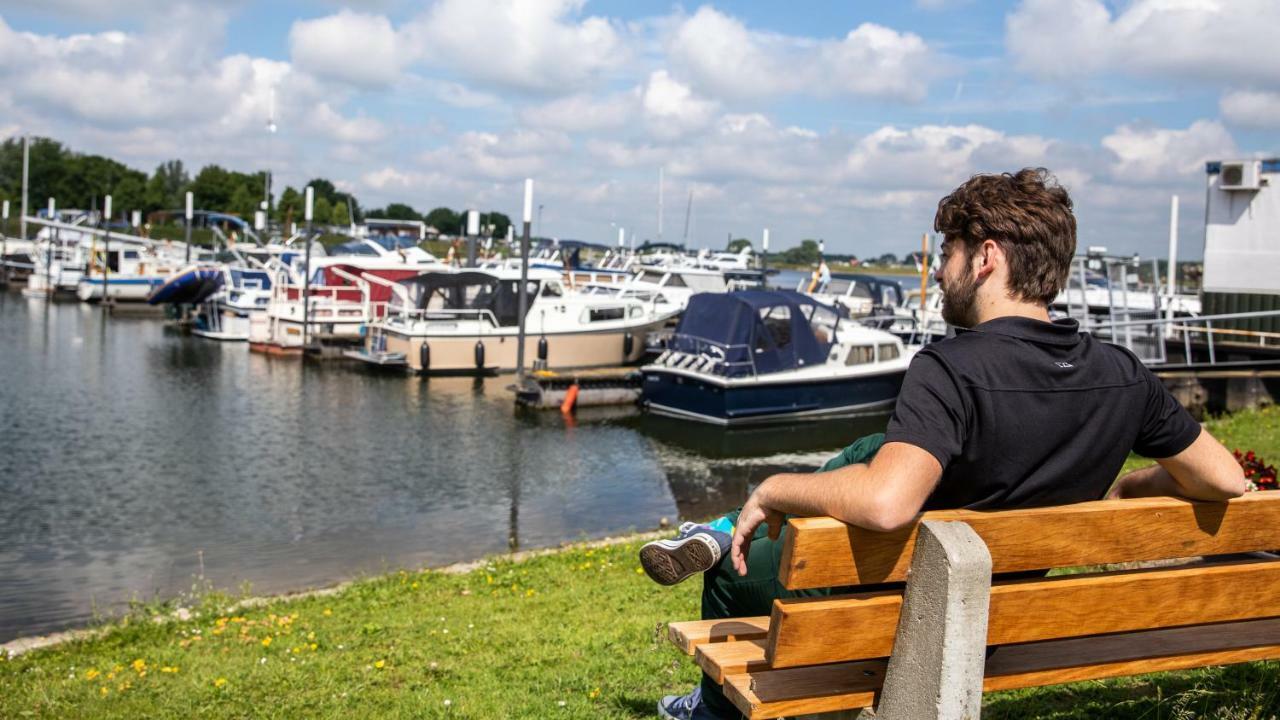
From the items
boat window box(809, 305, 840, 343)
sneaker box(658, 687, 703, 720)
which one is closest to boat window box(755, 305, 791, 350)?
boat window box(809, 305, 840, 343)

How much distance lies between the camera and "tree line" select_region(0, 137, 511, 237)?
4218 inches

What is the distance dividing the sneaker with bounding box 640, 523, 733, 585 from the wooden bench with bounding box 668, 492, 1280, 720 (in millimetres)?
188

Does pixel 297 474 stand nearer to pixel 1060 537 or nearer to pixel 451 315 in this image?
pixel 451 315

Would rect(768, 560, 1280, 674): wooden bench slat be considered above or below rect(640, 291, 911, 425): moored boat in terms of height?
above

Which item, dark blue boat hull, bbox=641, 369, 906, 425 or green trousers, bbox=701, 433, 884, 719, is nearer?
green trousers, bbox=701, 433, 884, 719

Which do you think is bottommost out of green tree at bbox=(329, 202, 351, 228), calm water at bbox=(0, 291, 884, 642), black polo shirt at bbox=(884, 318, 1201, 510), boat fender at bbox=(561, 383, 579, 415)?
calm water at bbox=(0, 291, 884, 642)

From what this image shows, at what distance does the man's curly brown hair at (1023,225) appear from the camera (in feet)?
9.38

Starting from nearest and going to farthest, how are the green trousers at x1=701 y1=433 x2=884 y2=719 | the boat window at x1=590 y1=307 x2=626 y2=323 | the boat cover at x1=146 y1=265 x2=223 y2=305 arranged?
1. the green trousers at x1=701 y1=433 x2=884 y2=719
2. the boat window at x1=590 y1=307 x2=626 y2=323
3. the boat cover at x1=146 y1=265 x2=223 y2=305

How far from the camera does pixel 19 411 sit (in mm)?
23891

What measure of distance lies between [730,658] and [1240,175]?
23751 millimetres

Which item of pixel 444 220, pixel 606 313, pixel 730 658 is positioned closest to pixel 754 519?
pixel 730 658

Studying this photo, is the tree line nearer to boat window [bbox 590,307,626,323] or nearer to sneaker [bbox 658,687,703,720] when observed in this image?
boat window [bbox 590,307,626,323]

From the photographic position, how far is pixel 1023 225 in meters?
2.85

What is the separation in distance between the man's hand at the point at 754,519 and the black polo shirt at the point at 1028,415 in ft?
1.32
